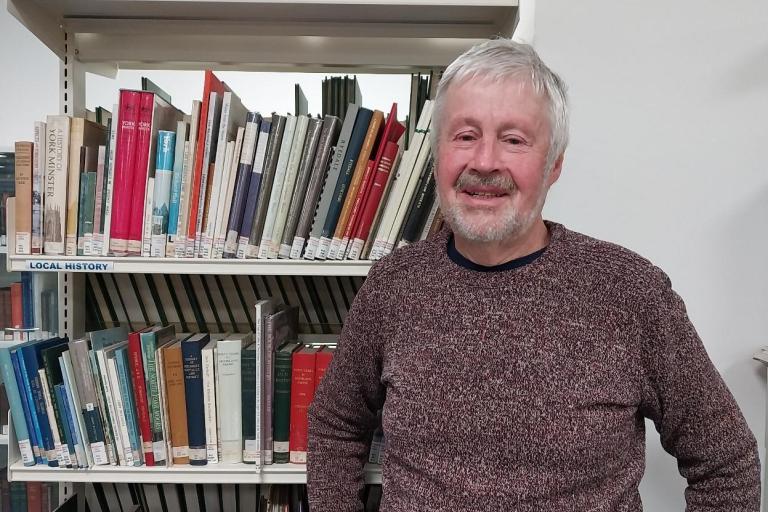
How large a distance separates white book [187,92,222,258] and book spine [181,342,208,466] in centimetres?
21

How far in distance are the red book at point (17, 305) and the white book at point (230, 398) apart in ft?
2.90

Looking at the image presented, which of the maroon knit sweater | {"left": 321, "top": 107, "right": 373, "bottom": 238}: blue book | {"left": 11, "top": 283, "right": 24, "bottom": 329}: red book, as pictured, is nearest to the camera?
the maroon knit sweater

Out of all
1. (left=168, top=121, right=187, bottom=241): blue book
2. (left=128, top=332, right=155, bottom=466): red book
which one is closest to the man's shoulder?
(left=168, top=121, right=187, bottom=241): blue book

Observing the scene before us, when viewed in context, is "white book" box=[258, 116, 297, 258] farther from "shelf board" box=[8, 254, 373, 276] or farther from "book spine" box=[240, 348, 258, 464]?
"book spine" box=[240, 348, 258, 464]

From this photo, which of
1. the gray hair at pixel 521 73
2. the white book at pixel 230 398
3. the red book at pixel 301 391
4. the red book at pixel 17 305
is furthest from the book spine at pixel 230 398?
the red book at pixel 17 305

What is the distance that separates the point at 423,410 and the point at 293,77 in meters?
1.06

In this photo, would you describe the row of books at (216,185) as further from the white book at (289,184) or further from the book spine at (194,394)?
the book spine at (194,394)

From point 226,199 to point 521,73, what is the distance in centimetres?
66

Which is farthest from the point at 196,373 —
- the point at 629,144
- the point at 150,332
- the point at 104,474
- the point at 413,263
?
the point at 629,144

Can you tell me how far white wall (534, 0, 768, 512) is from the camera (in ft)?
4.13

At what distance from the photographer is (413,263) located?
1.01 metres

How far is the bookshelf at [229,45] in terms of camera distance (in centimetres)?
120

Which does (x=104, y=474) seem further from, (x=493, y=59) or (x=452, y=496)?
(x=493, y=59)

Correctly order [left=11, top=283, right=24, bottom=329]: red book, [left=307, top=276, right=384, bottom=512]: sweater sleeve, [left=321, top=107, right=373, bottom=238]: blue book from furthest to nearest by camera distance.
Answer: [left=11, top=283, right=24, bottom=329]: red book < [left=321, top=107, right=373, bottom=238]: blue book < [left=307, top=276, right=384, bottom=512]: sweater sleeve
